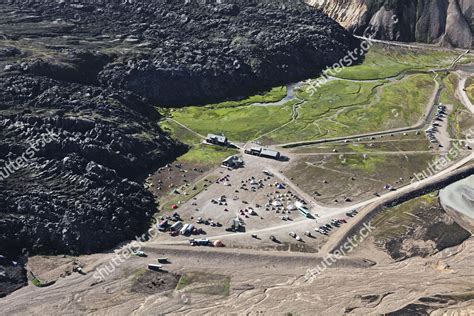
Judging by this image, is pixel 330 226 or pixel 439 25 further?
pixel 439 25

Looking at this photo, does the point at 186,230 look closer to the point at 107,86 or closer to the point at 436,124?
the point at 107,86

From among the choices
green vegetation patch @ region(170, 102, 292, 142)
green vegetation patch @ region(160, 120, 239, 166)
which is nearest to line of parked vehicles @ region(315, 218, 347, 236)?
green vegetation patch @ region(160, 120, 239, 166)

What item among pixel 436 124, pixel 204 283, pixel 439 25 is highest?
pixel 439 25

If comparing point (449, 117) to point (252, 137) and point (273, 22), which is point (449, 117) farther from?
point (273, 22)

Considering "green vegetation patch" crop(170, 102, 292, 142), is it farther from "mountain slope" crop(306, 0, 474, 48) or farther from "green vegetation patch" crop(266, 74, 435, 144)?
"mountain slope" crop(306, 0, 474, 48)

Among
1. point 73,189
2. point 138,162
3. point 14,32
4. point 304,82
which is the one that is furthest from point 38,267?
point 304,82

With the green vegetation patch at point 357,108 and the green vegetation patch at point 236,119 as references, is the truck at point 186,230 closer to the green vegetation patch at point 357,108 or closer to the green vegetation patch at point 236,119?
the green vegetation patch at point 236,119

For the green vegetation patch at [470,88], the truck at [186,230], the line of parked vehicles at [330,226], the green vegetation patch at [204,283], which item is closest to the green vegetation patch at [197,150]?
the truck at [186,230]

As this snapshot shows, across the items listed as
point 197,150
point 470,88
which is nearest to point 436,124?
point 470,88
